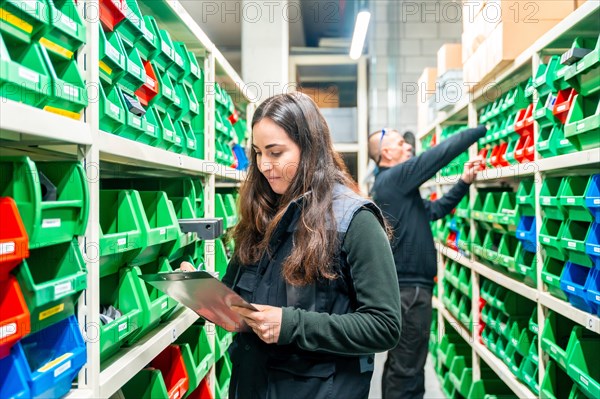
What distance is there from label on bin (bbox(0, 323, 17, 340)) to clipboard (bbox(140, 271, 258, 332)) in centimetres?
36

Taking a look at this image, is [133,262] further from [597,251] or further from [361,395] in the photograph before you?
[597,251]

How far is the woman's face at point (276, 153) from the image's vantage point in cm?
148

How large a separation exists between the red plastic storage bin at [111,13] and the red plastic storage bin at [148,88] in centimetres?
26

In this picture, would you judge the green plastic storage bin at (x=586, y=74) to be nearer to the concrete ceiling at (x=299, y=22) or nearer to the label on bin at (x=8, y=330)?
the label on bin at (x=8, y=330)

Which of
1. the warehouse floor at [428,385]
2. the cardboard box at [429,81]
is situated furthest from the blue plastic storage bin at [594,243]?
the cardboard box at [429,81]

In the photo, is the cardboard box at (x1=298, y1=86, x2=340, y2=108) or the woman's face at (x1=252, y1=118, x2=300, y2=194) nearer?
the woman's face at (x1=252, y1=118, x2=300, y2=194)

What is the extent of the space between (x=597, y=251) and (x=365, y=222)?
0.96 meters

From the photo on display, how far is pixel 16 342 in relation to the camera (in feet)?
3.48

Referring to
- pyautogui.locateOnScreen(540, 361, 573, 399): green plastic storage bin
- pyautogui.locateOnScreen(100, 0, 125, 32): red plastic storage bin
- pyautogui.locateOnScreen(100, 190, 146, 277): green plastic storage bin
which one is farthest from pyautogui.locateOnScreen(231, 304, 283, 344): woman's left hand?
pyautogui.locateOnScreen(540, 361, 573, 399): green plastic storage bin

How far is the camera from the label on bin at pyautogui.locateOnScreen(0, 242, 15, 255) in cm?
96

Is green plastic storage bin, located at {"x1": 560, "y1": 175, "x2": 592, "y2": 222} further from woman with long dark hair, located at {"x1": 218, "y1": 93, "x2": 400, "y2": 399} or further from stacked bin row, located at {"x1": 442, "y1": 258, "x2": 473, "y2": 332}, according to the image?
stacked bin row, located at {"x1": 442, "y1": 258, "x2": 473, "y2": 332}

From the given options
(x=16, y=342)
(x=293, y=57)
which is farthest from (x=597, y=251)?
(x=293, y=57)

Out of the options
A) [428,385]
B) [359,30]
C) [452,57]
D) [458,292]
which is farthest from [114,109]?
[359,30]

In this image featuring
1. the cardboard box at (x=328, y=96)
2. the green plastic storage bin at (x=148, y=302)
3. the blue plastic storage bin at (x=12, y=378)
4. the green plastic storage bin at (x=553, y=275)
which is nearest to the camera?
the blue plastic storage bin at (x=12, y=378)
